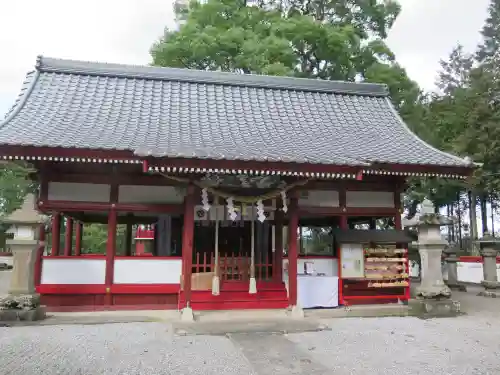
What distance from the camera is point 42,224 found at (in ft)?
26.7

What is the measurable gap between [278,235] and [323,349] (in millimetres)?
4155

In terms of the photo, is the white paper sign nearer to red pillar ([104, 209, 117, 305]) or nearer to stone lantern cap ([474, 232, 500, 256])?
red pillar ([104, 209, 117, 305])

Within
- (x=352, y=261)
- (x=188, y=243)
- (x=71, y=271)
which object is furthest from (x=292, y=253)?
(x=71, y=271)

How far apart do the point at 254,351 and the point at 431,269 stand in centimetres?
507

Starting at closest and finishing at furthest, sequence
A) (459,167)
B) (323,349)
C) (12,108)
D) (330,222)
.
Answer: (323,349) → (459,167) → (12,108) → (330,222)

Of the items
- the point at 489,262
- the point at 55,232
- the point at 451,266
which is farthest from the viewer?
the point at 451,266

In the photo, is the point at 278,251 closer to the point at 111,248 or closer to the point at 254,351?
the point at 111,248

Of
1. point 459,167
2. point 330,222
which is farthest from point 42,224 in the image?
point 459,167

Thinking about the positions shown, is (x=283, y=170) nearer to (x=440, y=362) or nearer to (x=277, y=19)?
(x=440, y=362)

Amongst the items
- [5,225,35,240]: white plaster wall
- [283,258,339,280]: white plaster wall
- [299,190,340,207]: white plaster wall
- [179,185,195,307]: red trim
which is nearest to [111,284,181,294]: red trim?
[179,185,195,307]: red trim

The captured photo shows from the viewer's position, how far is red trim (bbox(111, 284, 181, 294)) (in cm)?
902

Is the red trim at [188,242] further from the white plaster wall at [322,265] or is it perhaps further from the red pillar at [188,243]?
the white plaster wall at [322,265]

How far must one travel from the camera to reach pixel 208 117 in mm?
11000

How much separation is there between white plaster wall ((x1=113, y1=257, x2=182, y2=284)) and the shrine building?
2 cm
